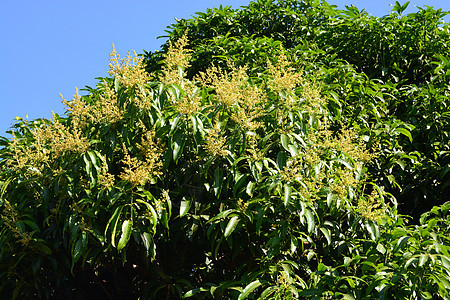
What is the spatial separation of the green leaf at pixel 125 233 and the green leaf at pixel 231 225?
45 centimetres

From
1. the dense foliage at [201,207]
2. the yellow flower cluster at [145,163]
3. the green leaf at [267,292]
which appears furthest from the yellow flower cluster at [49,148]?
the green leaf at [267,292]

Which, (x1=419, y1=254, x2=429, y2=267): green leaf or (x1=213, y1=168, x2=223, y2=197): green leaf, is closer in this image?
(x1=419, y1=254, x2=429, y2=267): green leaf

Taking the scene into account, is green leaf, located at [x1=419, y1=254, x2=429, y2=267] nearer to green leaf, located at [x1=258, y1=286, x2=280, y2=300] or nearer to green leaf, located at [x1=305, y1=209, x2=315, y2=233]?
green leaf, located at [x1=305, y1=209, x2=315, y2=233]

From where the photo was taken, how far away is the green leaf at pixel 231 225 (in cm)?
275

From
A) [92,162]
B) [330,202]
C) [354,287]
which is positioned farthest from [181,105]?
[354,287]

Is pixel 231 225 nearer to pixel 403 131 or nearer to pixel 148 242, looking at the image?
pixel 148 242

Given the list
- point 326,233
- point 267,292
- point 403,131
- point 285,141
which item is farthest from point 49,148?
point 403,131

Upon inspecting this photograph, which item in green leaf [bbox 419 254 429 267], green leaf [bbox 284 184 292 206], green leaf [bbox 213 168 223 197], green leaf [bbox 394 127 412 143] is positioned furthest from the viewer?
green leaf [bbox 394 127 412 143]

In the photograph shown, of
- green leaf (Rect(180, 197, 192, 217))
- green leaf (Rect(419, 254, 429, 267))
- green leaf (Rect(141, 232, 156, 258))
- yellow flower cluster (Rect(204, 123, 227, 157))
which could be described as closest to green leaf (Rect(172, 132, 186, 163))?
yellow flower cluster (Rect(204, 123, 227, 157))

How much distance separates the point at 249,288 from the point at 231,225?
1.02ft

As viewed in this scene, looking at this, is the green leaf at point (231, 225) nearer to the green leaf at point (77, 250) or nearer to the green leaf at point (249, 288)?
the green leaf at point (249, 288)

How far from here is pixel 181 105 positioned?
2930mm

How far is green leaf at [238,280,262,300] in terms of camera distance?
271 cm

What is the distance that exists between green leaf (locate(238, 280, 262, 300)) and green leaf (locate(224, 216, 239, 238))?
26 cm
